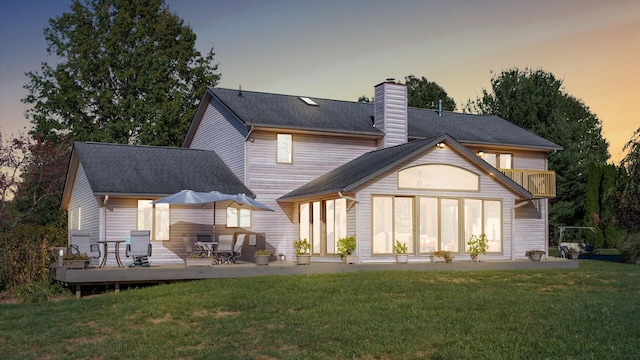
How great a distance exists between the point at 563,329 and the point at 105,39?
118 feet

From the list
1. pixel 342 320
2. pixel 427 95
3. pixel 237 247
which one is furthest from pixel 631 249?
pixel 427 95

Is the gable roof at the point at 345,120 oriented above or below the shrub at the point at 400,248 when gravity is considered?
above

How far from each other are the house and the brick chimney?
0.04m

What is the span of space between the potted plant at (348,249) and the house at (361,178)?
0.30 m

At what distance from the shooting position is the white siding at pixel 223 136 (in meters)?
27.5

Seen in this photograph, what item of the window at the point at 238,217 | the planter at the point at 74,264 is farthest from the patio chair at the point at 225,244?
the planter at the point at 74,264

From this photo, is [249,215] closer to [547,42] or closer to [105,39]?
[547,42]

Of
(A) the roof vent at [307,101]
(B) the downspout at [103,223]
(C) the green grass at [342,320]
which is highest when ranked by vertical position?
(A) the roof vent at [307,101]

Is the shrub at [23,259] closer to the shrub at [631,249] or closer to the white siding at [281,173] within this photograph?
the white siding at [281,173]

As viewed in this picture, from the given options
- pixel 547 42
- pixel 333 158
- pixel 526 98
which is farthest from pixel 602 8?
pixel 526 98

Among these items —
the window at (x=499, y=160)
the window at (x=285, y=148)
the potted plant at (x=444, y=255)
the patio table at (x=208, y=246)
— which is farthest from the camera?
the window at (x=499, y=160)

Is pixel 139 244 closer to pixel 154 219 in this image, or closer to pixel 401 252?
pixel 154 219

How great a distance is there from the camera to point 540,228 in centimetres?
3177

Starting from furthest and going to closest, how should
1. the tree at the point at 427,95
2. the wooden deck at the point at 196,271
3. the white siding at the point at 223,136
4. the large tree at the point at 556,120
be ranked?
1. the tree at the point at 427,95
2. the large tree at the point at 556,120
3. the white siding at the point at 223,136
4. the wooden deck at the point at 196,271
